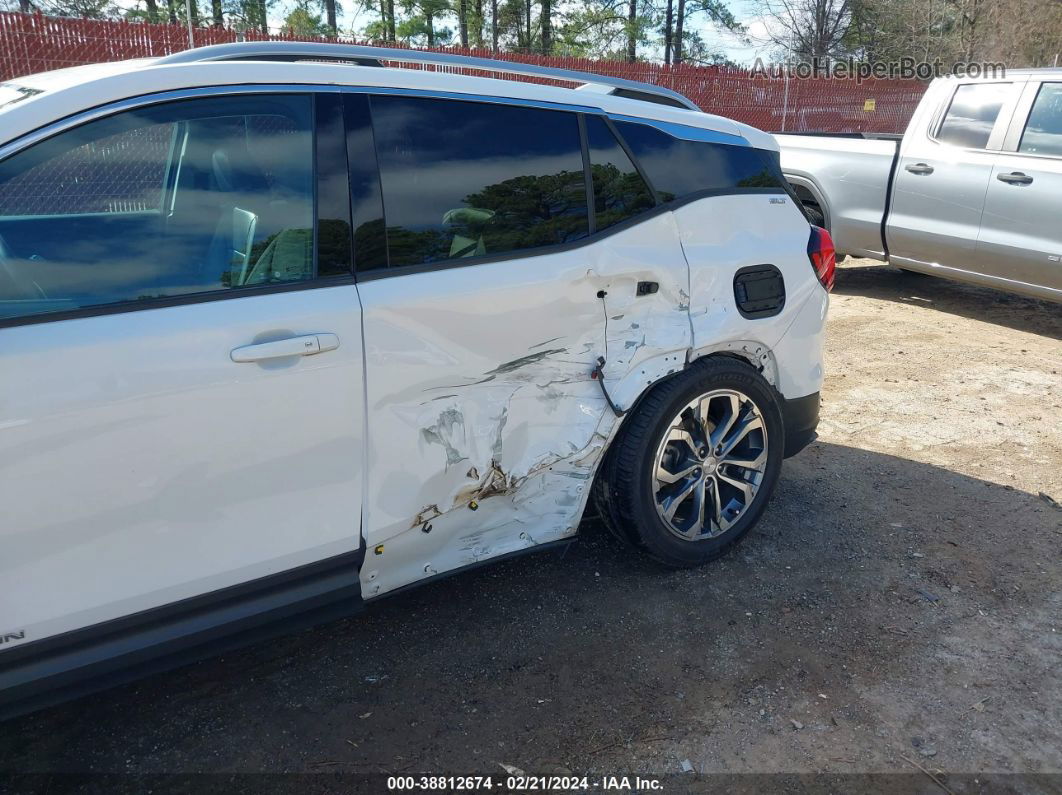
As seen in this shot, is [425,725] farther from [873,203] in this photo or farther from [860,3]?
[860,3]

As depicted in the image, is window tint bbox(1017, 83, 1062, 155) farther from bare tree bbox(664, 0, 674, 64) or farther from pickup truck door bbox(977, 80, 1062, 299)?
bare tree bbox(664, 0, 674, 64)

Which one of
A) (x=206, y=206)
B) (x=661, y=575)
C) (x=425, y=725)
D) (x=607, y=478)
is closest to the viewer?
(x=206, y=206)

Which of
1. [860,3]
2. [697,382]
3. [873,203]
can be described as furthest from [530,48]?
[697,382]

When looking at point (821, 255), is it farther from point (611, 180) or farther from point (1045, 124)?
point (1045, 124)

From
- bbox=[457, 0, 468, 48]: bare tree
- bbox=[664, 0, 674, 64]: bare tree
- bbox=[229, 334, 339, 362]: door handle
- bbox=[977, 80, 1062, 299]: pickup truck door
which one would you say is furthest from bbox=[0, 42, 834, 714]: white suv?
bbox=[664, 0, 674, 64]: bare tree

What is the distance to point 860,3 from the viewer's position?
32.0 m

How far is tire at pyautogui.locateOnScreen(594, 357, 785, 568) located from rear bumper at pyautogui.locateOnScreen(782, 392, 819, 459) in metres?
0.08

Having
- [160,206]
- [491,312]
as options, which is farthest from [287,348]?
[491,312]

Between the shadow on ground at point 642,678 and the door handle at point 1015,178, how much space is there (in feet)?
12.7

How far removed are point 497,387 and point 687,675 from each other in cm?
118

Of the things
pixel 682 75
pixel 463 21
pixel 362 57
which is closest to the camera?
pixel 362 57

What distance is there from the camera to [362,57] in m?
2.68

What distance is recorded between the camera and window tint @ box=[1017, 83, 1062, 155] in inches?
248

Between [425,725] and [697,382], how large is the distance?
1548 mm
